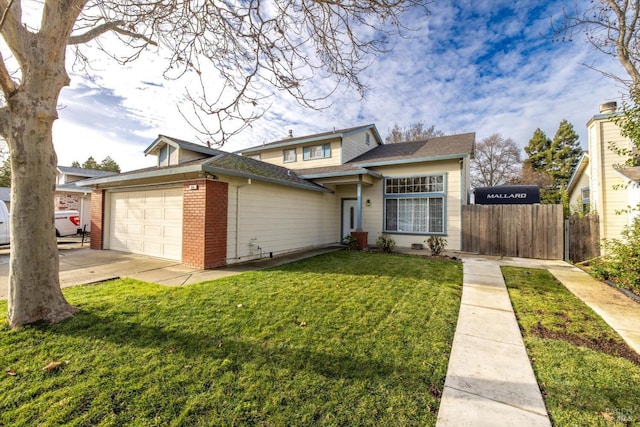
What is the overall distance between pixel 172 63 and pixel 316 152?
11.0 metres

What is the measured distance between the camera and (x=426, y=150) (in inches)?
480

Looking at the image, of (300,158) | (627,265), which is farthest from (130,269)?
(627,265)

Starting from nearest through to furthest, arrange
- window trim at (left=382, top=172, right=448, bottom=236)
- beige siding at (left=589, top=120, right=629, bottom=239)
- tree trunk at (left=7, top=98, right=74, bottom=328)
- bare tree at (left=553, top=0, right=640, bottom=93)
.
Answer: tree trunk at (left=7, top=98, right=74, bottom=328) → bare tree at (left=553, top=0, right=640, bottom=93) → beige siding at (left=589, top=120, right=629, bottom=239) → window trim at (left=382, top=172, right=448, bottom=236)

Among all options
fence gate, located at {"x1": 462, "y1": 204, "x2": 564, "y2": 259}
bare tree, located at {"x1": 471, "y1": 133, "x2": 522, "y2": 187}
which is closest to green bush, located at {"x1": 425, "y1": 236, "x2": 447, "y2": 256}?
fence gate, located at {"x1": 462, "y1": 204, "x2": 564, "y2": 259}

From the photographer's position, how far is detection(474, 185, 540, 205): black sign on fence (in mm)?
14461

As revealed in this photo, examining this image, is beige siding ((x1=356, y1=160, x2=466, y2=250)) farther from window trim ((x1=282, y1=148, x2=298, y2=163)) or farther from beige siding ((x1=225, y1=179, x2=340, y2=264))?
window trim ((x1=282, y1=148, x2=298, y2=163))

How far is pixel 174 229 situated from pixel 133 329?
5023mm

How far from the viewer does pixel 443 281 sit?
19.6ft

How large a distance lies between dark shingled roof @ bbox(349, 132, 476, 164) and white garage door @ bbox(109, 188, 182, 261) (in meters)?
8.65

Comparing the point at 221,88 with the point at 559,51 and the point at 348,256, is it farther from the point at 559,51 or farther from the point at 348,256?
the point at 559,51

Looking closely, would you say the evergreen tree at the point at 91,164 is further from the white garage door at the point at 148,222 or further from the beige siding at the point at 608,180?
the beige siding at the point at 608,180

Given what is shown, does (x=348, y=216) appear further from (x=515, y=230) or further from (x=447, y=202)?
(x=515, y=230)

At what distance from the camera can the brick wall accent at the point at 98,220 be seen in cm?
993

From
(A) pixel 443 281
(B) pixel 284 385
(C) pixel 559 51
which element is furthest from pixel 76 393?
(C) pixel 559 51
